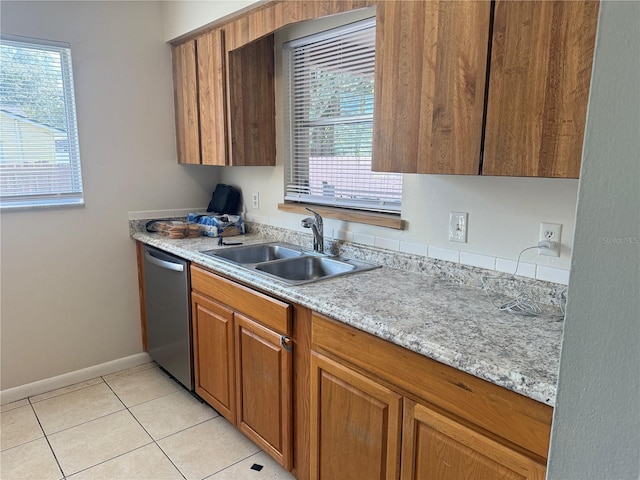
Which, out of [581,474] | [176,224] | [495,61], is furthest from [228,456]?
[495,61]

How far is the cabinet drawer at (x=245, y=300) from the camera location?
1698 millimetres

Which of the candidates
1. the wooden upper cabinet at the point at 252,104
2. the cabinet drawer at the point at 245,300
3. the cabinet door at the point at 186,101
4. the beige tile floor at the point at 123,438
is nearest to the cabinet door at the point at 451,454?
the cabinet drawer at the point at 245,300

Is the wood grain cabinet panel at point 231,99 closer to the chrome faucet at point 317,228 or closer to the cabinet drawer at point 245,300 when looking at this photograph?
the chrome faucet at point 317,228

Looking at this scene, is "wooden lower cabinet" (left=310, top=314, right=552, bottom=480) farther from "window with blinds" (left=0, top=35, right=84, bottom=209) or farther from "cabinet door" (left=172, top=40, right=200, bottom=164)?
"window with blinds" (left=0, top=35, right=84, bottom=209)

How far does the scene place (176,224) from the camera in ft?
9.02

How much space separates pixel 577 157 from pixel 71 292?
274cm

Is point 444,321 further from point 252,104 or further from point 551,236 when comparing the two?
point 252,104

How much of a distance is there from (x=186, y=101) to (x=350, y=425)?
224cm

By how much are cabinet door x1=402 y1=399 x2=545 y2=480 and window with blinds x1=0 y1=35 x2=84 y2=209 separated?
2.37 metres

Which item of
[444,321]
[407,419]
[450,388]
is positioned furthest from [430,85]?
[407,419]

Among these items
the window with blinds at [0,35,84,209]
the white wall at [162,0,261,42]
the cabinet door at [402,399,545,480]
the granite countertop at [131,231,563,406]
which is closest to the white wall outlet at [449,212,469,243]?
the granite countertop at [131,231,563,406]

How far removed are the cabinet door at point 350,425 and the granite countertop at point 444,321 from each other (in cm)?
21

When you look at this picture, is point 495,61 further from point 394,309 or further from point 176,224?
point 176,224

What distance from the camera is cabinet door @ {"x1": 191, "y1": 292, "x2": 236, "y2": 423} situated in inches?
81.9
